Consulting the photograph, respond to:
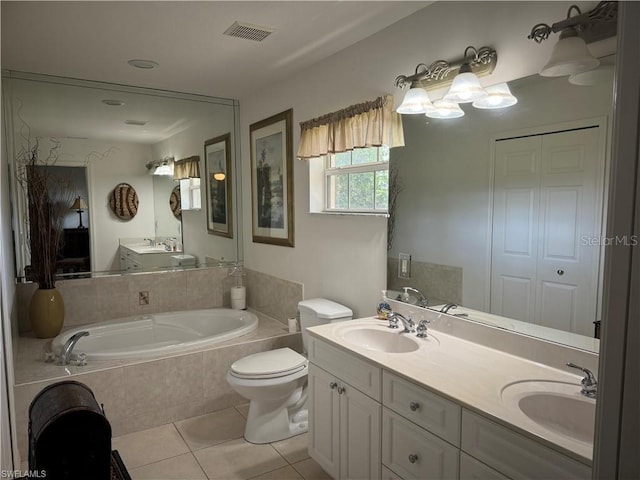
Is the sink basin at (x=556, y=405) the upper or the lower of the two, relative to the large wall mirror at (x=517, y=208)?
lower

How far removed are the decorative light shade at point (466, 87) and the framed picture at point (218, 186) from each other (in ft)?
8.89

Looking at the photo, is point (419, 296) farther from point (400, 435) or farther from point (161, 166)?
point (161, 166)

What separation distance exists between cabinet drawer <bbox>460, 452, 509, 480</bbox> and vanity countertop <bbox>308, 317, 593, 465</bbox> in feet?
0.59

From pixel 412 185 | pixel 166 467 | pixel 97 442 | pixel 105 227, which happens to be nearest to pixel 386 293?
pixel 412 185

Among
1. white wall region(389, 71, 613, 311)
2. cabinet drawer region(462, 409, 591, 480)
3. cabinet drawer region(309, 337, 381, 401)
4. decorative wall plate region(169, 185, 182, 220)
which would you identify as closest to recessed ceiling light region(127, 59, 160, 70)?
decorative wall plate region(169, 185, 182, 220)

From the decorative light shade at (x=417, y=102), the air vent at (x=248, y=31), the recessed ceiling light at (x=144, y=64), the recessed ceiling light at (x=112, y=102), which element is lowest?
the decorative light shade at (x=417, y=102)

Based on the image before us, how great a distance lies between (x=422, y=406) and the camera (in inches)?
62.6

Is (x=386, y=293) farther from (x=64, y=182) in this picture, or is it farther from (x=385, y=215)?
(x=64, y=182)

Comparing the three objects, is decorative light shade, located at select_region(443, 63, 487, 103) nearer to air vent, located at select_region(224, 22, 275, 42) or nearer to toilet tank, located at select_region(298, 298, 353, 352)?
air vent, located at select_region(224, 22, 275, 42)

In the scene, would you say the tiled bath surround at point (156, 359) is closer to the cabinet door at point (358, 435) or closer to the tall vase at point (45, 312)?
the tall vase at point (45, 312)

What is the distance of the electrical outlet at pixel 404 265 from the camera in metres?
2.41

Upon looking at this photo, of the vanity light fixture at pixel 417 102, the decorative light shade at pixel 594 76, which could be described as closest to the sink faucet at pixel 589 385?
the decorative light shade at pixel 594 76

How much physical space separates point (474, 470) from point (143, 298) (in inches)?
128

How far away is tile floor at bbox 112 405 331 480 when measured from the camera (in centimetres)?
236
